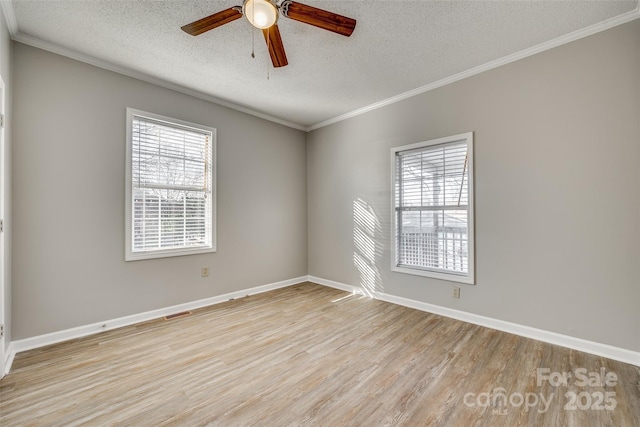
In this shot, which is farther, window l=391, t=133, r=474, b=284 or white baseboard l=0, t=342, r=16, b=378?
window l=391, t=133, r=474, b=284

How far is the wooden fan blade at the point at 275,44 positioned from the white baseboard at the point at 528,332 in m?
3.11

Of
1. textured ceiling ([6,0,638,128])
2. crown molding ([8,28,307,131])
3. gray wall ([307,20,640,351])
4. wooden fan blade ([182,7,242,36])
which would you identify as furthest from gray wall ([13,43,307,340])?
gray wall ([307,20,640,351])

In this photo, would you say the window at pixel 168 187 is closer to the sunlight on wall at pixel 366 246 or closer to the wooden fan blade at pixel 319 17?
the sunlight on wall at pixel 366 246

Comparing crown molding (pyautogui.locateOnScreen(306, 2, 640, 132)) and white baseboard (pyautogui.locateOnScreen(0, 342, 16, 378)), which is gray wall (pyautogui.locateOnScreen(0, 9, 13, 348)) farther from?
crown molding (pyautogui.locateOnScreen(306, 2, 640, 132))

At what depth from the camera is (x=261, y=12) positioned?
170 cm

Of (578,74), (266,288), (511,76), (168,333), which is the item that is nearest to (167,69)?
(168,333)

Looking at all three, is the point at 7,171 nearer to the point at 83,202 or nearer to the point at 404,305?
the point at 83,202

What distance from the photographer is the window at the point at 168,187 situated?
3078 millimetres

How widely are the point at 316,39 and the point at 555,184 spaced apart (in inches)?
101

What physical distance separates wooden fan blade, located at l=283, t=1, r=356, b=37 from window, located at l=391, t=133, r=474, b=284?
1.92 meters

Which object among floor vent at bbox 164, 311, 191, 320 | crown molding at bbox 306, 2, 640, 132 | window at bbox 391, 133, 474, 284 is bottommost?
floor vent at bbox 164, 311, 191, 320

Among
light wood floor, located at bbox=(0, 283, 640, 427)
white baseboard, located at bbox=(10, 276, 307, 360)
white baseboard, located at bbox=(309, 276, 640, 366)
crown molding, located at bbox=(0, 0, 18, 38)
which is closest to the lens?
light wood floor, located at bbox=(0, 283, 640, 427)

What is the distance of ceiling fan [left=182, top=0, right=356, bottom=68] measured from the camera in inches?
66.9

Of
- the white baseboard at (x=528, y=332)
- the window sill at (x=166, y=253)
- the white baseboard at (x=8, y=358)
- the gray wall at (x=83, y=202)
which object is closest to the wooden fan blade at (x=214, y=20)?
the gray wall at (x=83, y=202)
